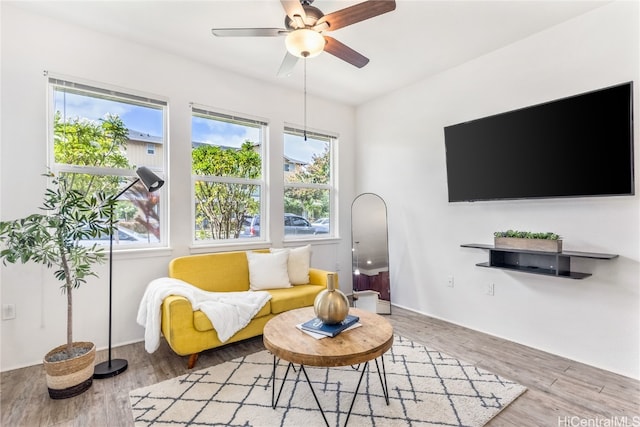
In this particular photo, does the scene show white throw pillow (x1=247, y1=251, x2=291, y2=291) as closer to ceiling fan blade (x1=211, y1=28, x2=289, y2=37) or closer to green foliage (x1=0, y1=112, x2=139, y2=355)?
green foliage (x1=0, y1=112, x2=139, y2=355)

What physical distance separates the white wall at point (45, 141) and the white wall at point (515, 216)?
6.60ft

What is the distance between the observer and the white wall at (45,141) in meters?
2.37

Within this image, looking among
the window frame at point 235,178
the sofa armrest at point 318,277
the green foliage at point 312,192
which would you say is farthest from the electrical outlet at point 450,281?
the window frame at point 235,178

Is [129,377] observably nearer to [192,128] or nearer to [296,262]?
[296,262]

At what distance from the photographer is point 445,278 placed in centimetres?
346

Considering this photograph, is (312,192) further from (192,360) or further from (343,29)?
(192,360)

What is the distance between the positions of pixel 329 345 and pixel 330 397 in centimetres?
53

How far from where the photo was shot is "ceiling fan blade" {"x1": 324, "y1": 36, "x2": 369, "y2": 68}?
6.88 feet


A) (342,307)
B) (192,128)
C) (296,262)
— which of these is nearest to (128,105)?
(192,128)

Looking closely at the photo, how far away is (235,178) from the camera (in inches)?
138

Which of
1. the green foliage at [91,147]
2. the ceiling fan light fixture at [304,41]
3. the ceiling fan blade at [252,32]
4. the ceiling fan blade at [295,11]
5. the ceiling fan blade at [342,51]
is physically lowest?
the green foliage at [91,147]

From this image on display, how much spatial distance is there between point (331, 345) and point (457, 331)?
2.03m

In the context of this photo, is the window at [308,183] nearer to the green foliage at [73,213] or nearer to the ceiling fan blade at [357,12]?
the green foliage at [73,213]
